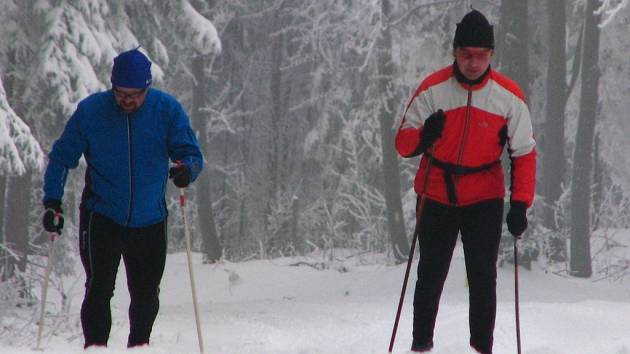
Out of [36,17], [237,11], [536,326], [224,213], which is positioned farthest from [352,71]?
[536,326]

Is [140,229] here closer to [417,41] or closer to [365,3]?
[365,3]

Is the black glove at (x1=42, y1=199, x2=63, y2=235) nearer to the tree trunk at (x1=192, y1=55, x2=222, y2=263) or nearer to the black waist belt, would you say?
the black waist belt

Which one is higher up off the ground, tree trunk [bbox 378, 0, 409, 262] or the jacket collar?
the jacket collar

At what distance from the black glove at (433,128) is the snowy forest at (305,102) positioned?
450 cm

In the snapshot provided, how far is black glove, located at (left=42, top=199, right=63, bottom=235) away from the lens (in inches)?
216

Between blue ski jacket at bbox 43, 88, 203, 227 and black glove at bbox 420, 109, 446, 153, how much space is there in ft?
4.48

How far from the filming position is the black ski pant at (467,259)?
5461mm

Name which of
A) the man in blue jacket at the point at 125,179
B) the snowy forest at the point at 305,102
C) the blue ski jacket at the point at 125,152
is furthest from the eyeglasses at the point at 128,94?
the snowy forest at the point at 305,102

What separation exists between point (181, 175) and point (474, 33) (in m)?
1.88

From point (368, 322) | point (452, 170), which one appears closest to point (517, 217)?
point (452, 170)

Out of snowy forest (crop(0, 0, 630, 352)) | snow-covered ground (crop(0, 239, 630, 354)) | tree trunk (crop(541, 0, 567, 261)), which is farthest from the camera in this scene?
tree trunk (crop(541, 0, 567, 261))

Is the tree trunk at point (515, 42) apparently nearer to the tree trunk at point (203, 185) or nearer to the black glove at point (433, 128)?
the tree trunk at point (203, 185)

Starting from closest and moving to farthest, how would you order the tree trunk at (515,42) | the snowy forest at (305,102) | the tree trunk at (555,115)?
the snowy forest at (305,102) → the tree trunk at (515,42) → the tree trunk at (555,115)

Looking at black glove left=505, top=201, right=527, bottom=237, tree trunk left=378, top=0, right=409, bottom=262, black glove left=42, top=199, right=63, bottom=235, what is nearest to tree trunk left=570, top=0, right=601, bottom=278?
tree trunk left=378, top=0, right=409, bottom=262
